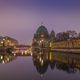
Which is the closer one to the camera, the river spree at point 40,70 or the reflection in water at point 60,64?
the river spree at point 40,70

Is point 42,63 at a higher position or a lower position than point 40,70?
higher

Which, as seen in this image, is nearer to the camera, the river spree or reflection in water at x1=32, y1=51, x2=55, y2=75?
the river spree

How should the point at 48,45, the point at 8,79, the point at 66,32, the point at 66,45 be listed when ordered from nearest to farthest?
the point at 8,79 → the point at 66,45 → the point at 66,32 → the point at 48,45

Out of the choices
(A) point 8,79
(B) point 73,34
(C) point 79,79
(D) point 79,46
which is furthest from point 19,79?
(B) point 73,34

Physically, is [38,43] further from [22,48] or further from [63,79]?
[63,79]

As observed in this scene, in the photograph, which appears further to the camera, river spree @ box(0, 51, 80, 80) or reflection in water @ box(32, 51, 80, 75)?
reflection in water @ box(32, 51, 80, 75)

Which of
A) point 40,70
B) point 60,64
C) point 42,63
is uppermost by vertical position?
point 42,63

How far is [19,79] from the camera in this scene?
27688mm

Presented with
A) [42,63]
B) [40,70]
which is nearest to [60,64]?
[42,63]

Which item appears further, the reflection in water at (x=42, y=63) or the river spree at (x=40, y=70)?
the reflection in water at (x=42, y=63)

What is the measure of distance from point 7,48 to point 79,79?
115m

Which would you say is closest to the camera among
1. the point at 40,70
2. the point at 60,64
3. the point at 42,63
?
the point at 40,70

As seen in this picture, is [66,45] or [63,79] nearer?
[63,79]

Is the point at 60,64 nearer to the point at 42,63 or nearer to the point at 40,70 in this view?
the point at 42,63
